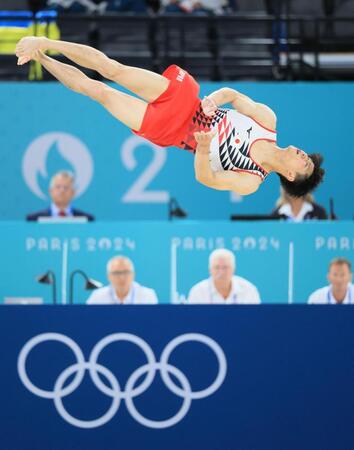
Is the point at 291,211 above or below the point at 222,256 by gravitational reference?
above

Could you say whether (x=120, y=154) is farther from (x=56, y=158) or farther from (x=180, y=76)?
(x=180, y=76)

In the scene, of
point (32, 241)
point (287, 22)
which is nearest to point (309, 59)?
point (287, 22)

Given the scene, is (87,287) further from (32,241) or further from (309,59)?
(309,59)

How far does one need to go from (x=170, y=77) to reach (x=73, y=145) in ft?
16.1

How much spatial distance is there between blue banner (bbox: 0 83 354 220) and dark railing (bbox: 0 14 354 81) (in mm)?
494

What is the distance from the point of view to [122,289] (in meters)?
10.8

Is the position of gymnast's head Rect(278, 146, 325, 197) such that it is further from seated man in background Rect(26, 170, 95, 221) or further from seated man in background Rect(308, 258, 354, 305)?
seated man in background Rect(26, 170, 95, 221)

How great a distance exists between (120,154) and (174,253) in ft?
6.91

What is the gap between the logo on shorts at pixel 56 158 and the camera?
12.8 meters

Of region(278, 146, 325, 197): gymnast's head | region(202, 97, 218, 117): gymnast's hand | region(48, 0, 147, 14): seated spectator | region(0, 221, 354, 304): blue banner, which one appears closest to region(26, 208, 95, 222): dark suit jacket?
region(0, 221, 354, 304): blue banner

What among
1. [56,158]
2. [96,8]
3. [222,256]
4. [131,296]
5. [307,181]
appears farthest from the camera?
[96,8]

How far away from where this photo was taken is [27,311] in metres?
8.12

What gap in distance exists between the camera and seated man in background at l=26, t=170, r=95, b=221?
1172 centimetres

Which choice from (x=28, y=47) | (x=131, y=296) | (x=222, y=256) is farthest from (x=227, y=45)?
(x=28, y=47)
